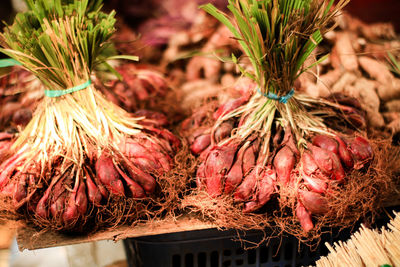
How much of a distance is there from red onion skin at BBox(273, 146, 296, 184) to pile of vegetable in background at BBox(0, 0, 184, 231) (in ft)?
1.02

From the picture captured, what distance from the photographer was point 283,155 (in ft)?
3.46

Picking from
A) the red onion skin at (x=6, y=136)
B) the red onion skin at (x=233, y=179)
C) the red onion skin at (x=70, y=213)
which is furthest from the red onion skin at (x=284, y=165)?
the red onion skin at (x=6, y=136)

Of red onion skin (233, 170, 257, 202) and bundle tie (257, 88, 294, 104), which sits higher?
bundle tie (257, 88, 294, 104)

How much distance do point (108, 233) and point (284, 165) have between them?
0.53m

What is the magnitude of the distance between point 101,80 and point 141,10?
681 mm

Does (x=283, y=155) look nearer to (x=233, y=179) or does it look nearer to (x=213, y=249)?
(x=233, y=179)

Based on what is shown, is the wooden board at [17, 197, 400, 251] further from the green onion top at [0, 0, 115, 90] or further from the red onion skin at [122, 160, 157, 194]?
the green onion top at [0, 0, 115, 90]

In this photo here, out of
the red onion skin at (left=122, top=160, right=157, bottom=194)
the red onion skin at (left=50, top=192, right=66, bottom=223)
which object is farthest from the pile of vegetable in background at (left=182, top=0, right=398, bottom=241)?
the red onion skin at (left=50, top=192, right=66, bottom=223)

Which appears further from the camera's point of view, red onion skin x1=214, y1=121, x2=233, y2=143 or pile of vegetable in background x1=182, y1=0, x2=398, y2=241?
red onion skin x1=214, y1=121, x2=233, y2=143

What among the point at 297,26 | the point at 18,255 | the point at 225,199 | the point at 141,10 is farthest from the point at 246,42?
the point at 18,255

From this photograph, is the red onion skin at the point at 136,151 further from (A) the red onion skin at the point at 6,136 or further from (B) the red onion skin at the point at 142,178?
(A) the red onion skin at the point at 6,136

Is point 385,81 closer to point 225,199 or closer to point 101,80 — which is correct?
point 225,199

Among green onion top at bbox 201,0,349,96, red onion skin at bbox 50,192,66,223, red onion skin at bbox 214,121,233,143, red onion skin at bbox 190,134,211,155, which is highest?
green onion top at bbox 201,0,349,96

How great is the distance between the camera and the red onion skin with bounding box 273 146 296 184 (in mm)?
1038
